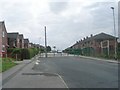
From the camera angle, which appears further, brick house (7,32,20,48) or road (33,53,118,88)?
brick house (7,32,20,48)

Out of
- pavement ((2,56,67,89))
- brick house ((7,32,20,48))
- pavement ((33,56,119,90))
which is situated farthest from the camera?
brick house ((7,32,20,48))

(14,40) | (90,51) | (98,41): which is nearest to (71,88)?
(90,51)

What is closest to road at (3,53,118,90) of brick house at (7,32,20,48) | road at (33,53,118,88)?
Result: road at (33,53,118,88)

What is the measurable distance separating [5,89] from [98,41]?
84374mm

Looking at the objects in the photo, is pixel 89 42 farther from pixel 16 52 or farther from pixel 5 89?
pixel 5 89

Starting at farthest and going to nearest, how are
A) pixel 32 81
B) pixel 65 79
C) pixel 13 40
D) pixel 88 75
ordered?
1. pixel 13 40
2. pixel 88 75
3. pixel 65 79
4. pixel 32 81

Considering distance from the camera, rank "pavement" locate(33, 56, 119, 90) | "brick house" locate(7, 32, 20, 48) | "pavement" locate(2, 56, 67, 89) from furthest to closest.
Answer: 1. "brick house" locate(7, 32, 20, 48)
2. "pavement" locate(2, 56, 67, 89)
3. "pavement" locate(33, 56, 119, 90)

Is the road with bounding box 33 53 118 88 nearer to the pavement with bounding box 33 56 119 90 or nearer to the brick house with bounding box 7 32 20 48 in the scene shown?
the pavement with bounding box 33 56 119 90

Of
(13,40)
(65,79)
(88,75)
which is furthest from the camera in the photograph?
(13,40)

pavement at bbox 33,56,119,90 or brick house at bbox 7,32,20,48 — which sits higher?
brick house at bbox 7,32,20,48

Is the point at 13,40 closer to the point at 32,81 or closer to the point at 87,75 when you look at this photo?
the point at 87,75

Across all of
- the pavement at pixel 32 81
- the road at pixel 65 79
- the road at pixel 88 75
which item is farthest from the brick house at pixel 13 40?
the pavement at pixel 32 81

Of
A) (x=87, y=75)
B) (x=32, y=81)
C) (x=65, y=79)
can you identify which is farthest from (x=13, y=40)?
(x=32, y=81)

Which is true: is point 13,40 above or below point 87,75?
above
